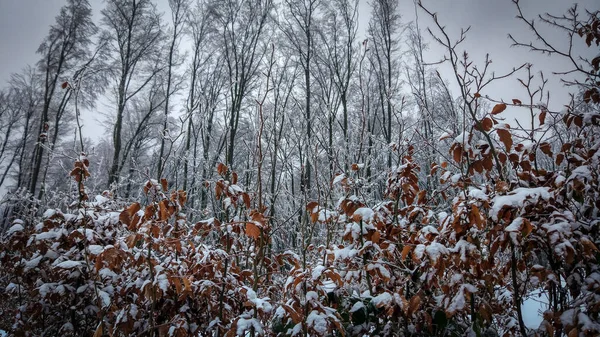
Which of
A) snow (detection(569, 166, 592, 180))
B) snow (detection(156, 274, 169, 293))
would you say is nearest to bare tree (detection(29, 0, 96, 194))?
snow (detection(156, 274, 169, 293))

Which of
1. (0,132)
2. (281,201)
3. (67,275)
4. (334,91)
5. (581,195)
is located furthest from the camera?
(0,132)

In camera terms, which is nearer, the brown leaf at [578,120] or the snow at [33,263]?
the brown leaf at [578,120]

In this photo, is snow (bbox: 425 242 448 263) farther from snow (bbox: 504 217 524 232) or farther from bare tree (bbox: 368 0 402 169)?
bare tree (bbox: 368 0 402 169)

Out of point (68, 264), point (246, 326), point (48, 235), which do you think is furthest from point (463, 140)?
point (48, 235)

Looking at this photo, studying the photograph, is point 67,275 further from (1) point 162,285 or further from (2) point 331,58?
(2) point 331,58

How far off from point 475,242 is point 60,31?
1409 cm

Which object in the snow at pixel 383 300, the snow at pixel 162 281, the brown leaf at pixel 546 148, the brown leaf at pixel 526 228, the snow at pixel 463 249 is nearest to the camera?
the brown leaf at pixel 526 228

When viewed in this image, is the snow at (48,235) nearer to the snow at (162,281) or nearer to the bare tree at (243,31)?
the snow at (162,281)

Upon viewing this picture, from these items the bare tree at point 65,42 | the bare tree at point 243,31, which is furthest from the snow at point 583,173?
the bare tree at point 65,42

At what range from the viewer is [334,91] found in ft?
29.6

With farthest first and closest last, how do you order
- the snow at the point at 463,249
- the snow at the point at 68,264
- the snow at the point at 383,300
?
the snow at the point at 68,264 < the snow at the point at 383,300 < the snow at the point at 463,249

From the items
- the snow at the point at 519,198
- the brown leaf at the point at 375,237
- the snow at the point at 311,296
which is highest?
the snow at the point at 519,198

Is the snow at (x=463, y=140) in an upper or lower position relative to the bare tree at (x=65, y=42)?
lower

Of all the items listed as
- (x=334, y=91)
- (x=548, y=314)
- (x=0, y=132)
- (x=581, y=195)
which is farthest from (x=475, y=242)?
(x=0, y=132)
